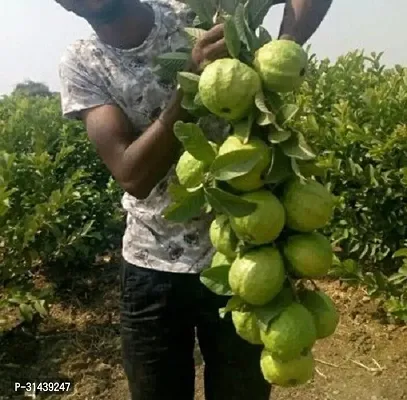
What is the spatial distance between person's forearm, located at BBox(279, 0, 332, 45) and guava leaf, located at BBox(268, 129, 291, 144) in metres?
0.42

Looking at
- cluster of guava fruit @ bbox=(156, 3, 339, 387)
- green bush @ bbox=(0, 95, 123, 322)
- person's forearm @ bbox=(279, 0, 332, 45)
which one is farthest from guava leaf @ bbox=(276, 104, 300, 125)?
green bush @ bbox=(0, 95, 123, 322)

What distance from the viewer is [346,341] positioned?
12.3 feet

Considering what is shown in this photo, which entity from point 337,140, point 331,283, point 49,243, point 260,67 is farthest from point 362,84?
point 260,67

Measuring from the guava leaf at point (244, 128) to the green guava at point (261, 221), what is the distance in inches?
3.6

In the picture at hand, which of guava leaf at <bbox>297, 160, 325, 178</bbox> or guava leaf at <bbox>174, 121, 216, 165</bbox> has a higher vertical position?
guava leaf at <bbox>174, 121, 216, 165</bbox>

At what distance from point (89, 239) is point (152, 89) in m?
3.30

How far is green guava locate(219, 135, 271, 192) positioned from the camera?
1.10m

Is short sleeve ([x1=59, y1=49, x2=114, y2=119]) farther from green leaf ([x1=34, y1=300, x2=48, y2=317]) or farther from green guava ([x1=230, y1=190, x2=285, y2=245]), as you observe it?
green leaf ([x1=34, y1=300, x2=48, y2=317])

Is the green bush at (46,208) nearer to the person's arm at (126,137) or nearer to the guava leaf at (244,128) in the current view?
the person's arm at (126,137)

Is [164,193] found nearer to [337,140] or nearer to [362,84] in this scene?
[337,140]

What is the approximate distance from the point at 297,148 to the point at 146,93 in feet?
2.19

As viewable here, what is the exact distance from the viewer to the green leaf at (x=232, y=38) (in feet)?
3.71

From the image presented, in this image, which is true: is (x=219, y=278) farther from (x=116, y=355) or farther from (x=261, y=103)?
(x=116, y=355)

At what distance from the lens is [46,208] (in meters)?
3.96
